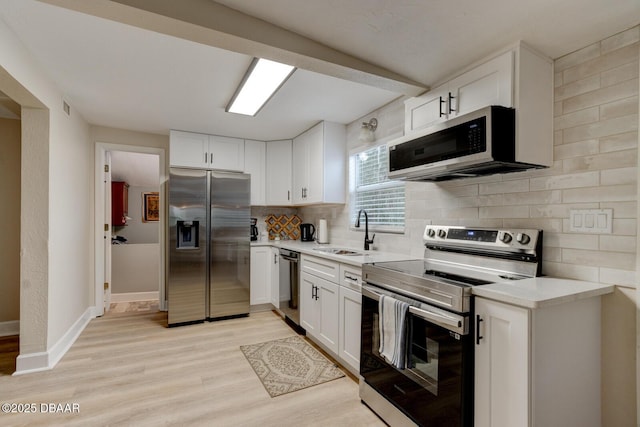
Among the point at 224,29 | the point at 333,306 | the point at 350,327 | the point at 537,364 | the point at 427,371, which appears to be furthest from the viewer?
the point at 333,306

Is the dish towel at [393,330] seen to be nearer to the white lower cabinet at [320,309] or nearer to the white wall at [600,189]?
the white lower cabinet at [320,309]

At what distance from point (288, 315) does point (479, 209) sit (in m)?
2.36

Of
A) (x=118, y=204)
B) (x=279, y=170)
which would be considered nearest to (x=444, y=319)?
(x=279, y=170)

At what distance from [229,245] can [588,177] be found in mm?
3367

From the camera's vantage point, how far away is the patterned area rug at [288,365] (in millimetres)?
2322

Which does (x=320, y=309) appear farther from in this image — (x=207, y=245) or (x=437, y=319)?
(x=207, y=245)

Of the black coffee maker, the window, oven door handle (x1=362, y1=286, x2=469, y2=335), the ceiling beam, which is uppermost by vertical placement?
the ceiling beam

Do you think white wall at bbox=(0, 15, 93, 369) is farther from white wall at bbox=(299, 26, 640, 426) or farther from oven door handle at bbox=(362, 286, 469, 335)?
white wall at bbox=(299, 26, 640, 426)

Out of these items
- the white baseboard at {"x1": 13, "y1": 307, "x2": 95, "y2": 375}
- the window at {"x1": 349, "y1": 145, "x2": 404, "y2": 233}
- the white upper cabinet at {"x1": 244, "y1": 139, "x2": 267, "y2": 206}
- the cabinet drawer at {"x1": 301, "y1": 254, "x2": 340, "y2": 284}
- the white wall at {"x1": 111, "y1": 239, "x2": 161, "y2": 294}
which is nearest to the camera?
the white baseboard at {"x1": 13, "y1": 307, "x2": 95, "y2": 375}

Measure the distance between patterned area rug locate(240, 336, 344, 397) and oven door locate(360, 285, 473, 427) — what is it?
55cm

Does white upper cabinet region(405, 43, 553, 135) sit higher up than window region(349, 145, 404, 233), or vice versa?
white upper cabinet region(405, 43, 553, 135)

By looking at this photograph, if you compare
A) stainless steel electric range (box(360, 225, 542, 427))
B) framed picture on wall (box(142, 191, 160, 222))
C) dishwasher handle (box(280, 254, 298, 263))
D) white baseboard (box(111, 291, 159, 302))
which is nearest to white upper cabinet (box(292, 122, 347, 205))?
dishwasher handle (box(280, 254, 298, 263))

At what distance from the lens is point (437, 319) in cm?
153

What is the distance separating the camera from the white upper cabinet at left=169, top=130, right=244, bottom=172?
3721 millimetres
